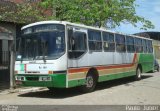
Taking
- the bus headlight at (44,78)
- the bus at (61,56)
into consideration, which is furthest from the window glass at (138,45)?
the bus headlight at (44,78)

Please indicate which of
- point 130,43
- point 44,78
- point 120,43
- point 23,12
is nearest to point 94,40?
point 120,43

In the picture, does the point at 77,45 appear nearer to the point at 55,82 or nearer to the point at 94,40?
the point at 94,40

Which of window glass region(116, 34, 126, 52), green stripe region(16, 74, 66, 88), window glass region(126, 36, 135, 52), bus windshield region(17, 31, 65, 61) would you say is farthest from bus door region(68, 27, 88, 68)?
window glass region(126, 36, 135, 52)

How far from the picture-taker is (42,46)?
14.6 metres

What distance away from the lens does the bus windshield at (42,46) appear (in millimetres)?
14297

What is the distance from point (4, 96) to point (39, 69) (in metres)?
1.96

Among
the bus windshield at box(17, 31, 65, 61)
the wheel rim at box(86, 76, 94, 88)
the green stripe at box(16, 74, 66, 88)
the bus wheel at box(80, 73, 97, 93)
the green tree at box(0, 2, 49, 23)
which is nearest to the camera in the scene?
the green stripe at box(16, 74, 66, 88)

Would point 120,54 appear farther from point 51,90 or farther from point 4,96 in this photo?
point 4,96

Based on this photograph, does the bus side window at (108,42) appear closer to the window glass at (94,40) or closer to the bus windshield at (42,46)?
the window glass at (94,40)

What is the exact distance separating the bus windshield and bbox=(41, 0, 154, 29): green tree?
631 centimetres

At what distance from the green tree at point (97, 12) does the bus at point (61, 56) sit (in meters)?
3.29

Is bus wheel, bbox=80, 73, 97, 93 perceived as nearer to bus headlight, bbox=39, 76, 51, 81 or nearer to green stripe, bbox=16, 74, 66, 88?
green stripe, bbox=16, 74, 66, 88

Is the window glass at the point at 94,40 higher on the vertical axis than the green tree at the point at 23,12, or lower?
lower

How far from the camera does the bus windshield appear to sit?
14.3 meters
